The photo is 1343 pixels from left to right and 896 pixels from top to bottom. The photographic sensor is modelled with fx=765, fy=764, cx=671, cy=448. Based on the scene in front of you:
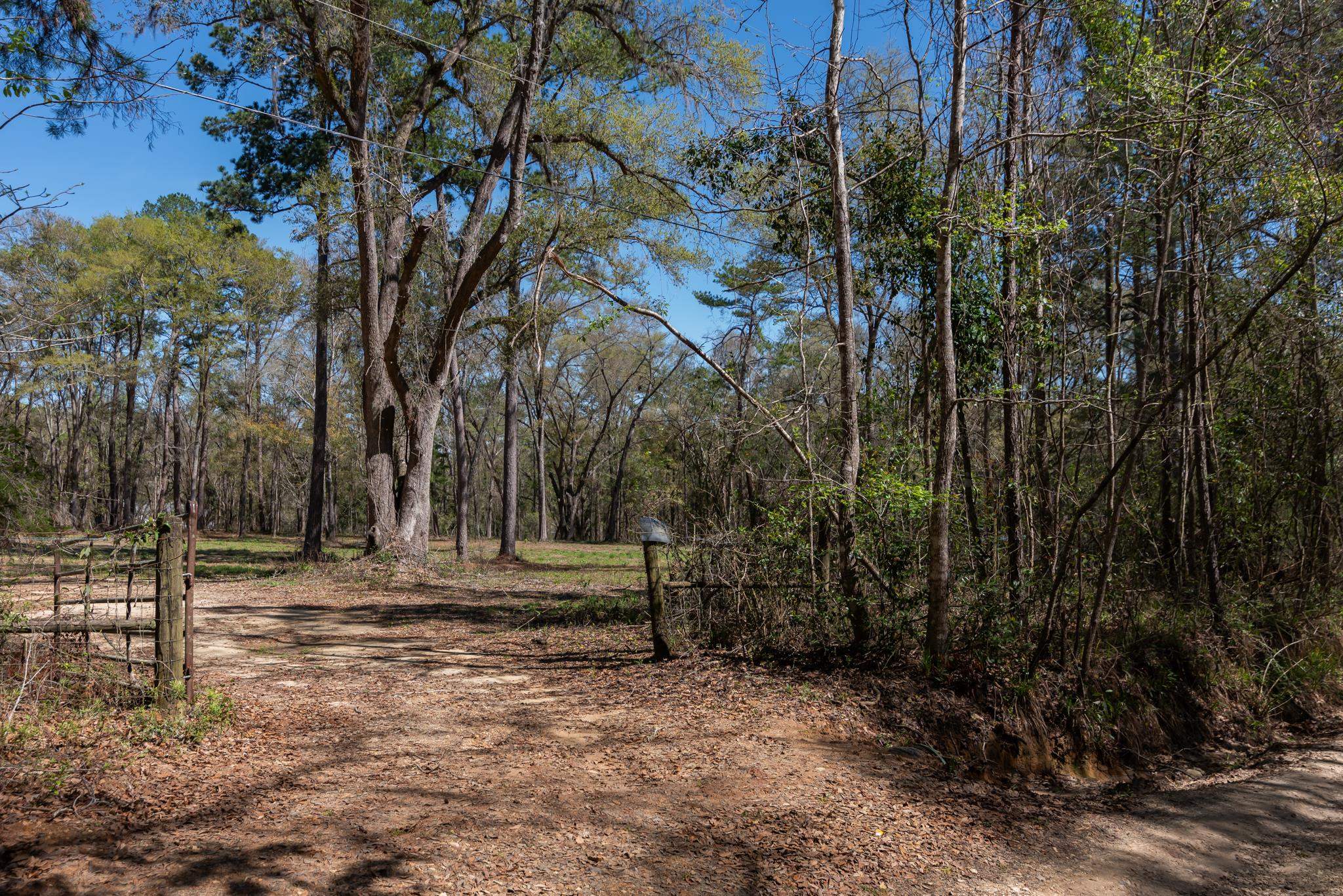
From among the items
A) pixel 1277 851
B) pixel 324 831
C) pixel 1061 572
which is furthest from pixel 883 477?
pixel 324 831

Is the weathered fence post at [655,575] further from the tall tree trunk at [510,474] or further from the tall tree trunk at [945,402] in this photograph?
the tall tree trunk at [510,474]

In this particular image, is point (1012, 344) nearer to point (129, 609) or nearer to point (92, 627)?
point (129, 609)

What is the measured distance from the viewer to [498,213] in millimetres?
16781

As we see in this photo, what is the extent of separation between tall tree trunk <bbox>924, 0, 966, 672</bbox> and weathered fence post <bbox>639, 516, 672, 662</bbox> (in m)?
2.39

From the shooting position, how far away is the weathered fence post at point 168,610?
16.1ft

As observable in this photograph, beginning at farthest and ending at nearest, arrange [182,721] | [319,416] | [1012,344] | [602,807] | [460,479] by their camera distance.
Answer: [460,479] < [319,416] < [1012,344] < [182,721] < [602,807]

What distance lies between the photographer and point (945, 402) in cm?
644

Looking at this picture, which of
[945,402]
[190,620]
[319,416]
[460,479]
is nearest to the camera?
[190,620]

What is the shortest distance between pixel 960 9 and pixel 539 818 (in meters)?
6.96

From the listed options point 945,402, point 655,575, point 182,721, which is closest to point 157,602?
point 182,721

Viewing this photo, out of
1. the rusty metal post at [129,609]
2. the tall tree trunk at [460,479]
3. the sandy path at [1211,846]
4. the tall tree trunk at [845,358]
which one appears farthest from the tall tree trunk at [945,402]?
the tall tree trunk at [460,479]

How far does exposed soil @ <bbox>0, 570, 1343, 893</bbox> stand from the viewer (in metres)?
3.47

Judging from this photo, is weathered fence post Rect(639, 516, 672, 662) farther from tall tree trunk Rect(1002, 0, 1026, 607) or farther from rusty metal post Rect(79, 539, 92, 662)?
rusty metal post Rect(79, 539, 92, 662)

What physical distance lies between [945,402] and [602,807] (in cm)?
420
